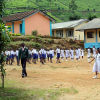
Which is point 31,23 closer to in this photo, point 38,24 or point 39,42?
point 38,24

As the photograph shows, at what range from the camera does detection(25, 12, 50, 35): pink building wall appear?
33.8 m

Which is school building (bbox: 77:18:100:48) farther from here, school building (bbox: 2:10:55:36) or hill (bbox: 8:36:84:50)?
school building (bbox: 2:10:55:36)

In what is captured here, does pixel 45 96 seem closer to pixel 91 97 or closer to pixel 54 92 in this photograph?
pixel 54 92

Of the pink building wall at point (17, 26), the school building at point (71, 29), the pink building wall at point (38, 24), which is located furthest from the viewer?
the school building at point (71, 29)

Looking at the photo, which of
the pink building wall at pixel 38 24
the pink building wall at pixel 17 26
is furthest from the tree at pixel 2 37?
the pink building wall at pixel 17 26

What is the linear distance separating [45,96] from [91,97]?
1629mm

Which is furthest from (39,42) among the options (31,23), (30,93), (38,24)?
(30,93)

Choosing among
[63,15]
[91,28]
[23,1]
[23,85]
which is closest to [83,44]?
[91,28]

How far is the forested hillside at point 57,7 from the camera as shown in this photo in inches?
2844

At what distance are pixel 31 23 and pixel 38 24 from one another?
136 centimetres

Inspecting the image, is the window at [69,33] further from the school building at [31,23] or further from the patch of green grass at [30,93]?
the patch of green grass at [30,93]

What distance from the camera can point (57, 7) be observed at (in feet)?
271

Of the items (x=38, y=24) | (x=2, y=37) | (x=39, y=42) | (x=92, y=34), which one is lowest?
(x=2, y=37)

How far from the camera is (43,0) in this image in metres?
92.6
